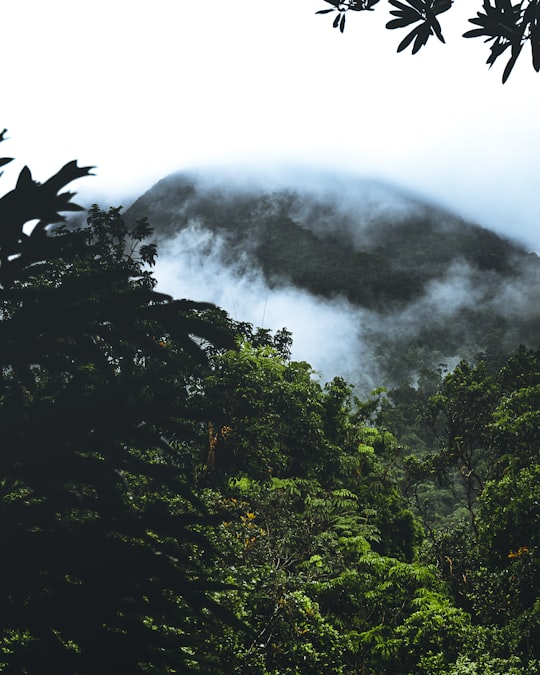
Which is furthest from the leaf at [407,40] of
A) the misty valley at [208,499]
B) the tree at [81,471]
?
the tree at [81,471]

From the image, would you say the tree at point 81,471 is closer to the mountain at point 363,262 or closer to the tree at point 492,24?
the tree at point 492,24

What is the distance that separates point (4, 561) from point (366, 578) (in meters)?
8.72

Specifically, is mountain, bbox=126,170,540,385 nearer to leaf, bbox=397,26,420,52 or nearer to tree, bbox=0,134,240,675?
leaf, bbox=397,26,420,52

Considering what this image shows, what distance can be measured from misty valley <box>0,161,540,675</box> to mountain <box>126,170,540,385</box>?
5017 centimetres

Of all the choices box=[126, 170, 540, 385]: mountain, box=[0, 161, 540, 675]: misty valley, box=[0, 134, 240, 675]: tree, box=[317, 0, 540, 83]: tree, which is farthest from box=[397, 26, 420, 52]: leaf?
box=[126, 170, 540, 385]: mountain

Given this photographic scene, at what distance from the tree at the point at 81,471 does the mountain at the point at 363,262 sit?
77908 millimetres

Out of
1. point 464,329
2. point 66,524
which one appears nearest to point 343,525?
point 66,524

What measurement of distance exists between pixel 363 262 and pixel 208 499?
3536 inches

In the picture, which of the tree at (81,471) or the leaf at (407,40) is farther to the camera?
the leaf at (407,40)

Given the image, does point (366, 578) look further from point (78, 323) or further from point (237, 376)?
point (78, 323)

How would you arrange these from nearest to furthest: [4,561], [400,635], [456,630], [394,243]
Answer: [4,561], [456,630], [400,635], [394,243]

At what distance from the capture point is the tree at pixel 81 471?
4.41 feet

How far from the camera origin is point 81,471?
1.46 m

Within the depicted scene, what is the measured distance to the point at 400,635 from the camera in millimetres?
8523
